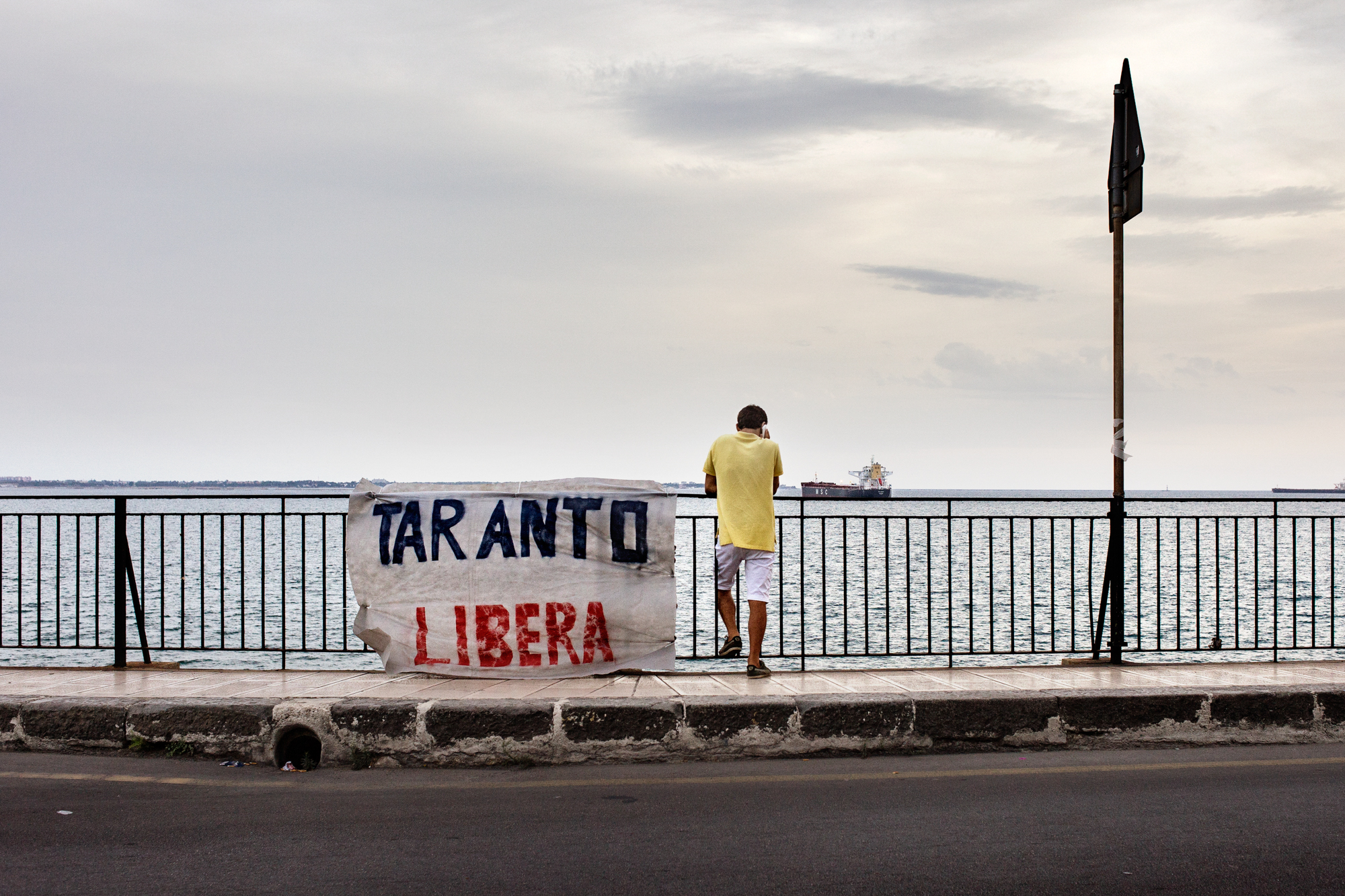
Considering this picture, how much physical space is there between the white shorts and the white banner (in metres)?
0.40

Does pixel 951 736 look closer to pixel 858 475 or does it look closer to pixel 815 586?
pixel 815 586

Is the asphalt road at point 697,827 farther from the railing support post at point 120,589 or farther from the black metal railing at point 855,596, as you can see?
the black metal railing at point 855,596

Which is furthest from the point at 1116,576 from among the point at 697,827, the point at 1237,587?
the point at 697,827

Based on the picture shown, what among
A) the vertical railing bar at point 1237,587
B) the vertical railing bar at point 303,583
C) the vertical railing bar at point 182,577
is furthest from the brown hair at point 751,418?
the vertical railing bar at point 182,577

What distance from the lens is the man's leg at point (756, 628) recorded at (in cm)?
667

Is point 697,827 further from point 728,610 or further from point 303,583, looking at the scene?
point 303,583

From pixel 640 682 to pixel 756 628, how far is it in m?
0.90

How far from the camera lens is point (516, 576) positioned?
6734 mm

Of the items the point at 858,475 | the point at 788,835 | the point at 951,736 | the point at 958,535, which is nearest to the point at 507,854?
the point at 788,835

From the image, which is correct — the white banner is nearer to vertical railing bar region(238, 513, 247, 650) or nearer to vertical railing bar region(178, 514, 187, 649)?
vertical railing bar region(238, 513, 247, 650)

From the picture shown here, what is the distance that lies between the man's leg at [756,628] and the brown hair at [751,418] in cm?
122

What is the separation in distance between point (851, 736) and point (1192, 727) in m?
1.99

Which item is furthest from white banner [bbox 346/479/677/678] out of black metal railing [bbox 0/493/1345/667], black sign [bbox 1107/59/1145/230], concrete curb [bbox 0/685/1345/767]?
black sign [bbox 1107/59/1145/230]

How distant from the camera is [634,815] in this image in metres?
4.41
